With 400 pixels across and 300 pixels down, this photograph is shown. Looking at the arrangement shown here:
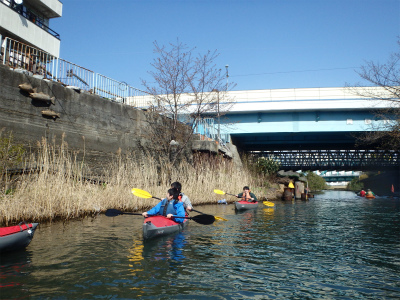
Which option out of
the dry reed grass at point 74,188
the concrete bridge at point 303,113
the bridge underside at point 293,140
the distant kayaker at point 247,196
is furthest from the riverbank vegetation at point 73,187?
the bridge underside at point 293,140

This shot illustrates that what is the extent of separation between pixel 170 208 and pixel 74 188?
9.21 feet

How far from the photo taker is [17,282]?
4449mm

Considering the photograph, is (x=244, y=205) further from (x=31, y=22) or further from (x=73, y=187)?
(x=31, y=22)

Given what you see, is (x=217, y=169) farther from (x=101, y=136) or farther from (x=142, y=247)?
(x=142, y=247)

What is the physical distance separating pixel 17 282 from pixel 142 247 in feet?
8.40

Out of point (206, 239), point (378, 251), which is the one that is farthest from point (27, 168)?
point (378, 251)

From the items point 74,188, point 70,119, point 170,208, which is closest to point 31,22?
point 70,119

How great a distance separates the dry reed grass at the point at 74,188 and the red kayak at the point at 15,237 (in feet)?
6.50

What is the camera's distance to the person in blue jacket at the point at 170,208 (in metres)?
8.32

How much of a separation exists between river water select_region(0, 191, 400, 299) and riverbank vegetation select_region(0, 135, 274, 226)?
2.03ft

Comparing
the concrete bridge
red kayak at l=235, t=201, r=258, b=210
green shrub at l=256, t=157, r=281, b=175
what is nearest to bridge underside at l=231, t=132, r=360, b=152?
the concrete bridge

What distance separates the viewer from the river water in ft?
14.0

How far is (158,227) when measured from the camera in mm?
7469

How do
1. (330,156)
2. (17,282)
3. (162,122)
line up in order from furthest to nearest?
(330,156) < (162,122) < (17,282)
